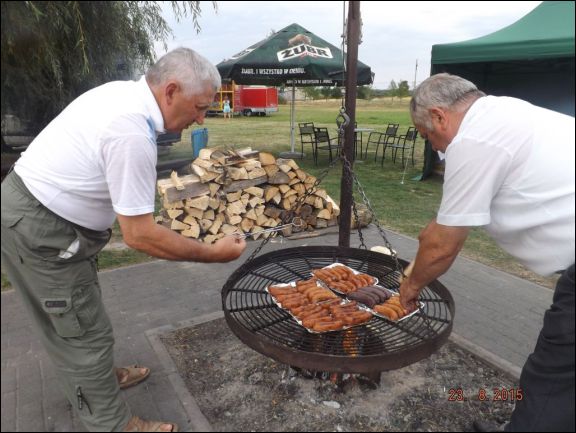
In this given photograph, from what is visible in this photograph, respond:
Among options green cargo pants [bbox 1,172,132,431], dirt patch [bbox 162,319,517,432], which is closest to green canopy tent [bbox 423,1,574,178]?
dirt patch [bbox 162,319,517,432]

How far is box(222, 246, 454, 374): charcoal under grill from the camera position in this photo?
1818 millimetres

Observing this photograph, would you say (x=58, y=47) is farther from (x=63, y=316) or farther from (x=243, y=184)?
(x=243, y=184)

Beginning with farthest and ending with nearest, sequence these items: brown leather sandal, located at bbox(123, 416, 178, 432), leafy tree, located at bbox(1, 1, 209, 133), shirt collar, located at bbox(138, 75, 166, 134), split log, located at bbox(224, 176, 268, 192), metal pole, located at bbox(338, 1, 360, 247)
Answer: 1. split log, located at bbox(224, 176, 268, 192)
2. metal pole, located at bbox(338, 1, 360, 247)
3. brown leather sandal, located at bbox(123, 416, 178, 432)
4. shirt collar, located at bbox(138, 75, 166, 134)
5. leafy tree, located at bbox(1, 1, 209, 133)

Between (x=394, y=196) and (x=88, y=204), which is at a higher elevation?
(x=88, y=204)

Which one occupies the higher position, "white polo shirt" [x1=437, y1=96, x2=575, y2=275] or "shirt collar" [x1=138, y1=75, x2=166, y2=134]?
"shirt collar" [x1=138, y1=75, x2=166, y2=134]

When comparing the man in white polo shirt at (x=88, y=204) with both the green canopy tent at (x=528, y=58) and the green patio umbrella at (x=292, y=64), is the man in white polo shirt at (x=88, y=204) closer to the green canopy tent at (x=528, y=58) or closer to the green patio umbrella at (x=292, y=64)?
the green canopy tent at (x=528, y=58)

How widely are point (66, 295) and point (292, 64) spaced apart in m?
7.70

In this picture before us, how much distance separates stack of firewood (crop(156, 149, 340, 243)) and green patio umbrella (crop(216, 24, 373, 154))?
137 inches

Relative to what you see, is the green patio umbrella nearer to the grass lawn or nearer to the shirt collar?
the grass lawn

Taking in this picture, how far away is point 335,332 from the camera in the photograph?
2.27 meters

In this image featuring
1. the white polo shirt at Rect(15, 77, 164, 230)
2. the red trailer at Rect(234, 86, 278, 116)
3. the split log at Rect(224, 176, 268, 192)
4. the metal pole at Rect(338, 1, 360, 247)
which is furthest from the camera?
the red trailer at Rect(234, 86, 278, 116)

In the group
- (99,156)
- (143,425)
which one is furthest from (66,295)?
(143,425)

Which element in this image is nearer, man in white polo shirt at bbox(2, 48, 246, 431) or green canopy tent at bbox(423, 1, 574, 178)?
man in white polo shirt at bbox(2, 48, 246, 431)

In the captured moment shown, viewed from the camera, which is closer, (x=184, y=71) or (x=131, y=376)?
(x=184, y=71)
